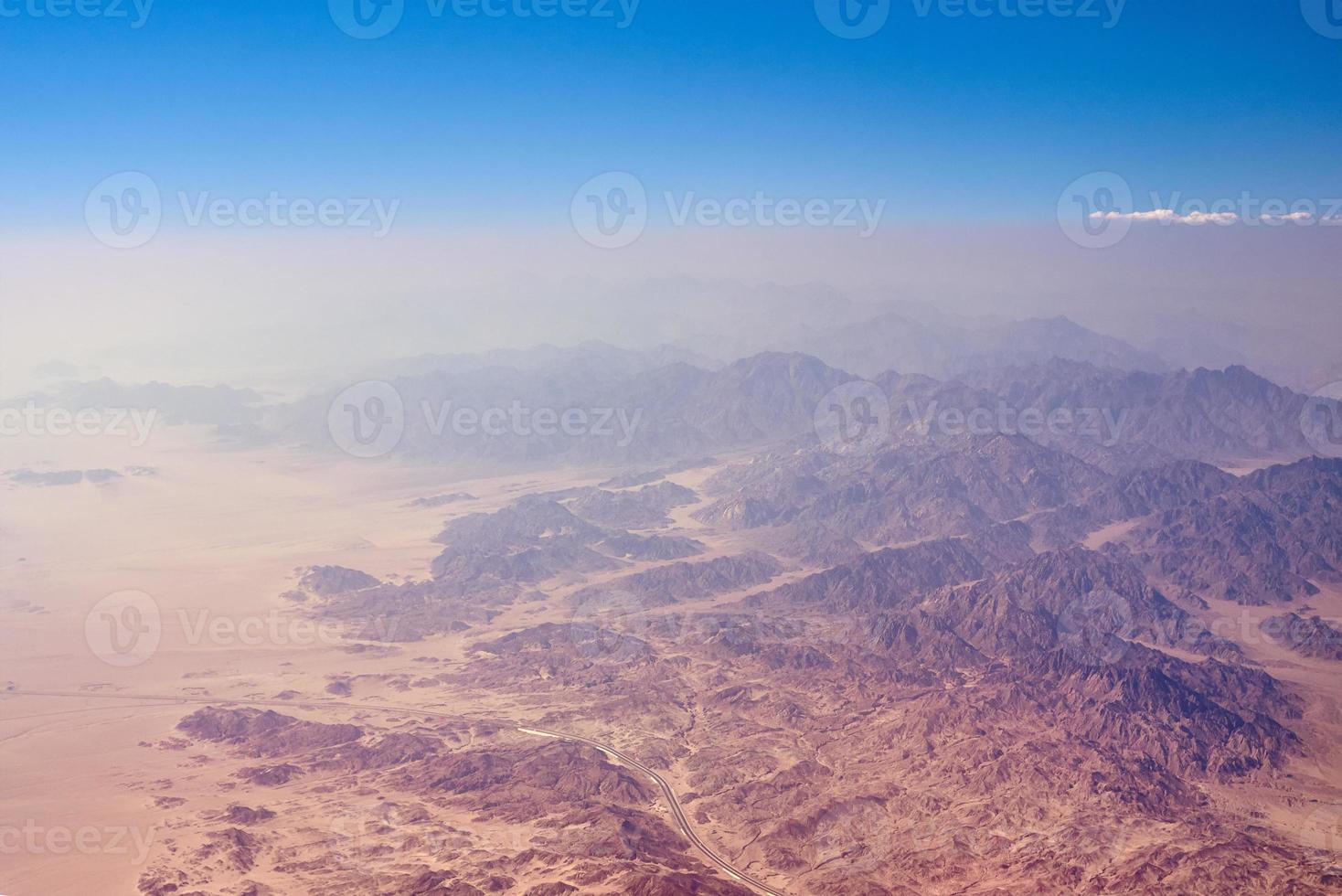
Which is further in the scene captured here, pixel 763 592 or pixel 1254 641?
pixel 763 592

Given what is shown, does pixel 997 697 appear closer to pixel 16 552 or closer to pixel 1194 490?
pixel 1194 490

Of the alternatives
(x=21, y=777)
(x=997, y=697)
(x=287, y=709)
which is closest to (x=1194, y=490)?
(x=997, y=697)

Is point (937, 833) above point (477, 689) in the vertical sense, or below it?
below

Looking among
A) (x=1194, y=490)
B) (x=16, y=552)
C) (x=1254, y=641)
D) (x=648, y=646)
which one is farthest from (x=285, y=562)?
(x=1194, y=490)

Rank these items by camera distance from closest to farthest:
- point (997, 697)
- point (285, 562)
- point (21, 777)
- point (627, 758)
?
point (21, 777)
point (627, 758)
point (997, 697)
point (285, 562)

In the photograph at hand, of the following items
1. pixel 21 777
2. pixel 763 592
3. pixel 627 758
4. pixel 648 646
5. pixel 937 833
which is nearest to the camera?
pixel 937 833

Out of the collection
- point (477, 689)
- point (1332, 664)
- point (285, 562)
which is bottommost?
point (1332, 664)
